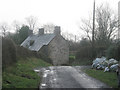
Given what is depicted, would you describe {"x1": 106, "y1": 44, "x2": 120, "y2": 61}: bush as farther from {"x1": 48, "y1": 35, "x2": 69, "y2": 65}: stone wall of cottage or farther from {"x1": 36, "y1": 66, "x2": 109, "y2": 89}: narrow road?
{"x1": 48, "y1": 35, "x2": 69, "y2": 65}: stone wall of cottage

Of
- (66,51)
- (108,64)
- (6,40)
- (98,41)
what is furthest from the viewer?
(66,51)

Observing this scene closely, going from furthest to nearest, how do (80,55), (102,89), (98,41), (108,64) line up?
(98,41) < (80,55) < (108,64) < (102,89)

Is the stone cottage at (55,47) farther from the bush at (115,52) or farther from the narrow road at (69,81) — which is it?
the narrow road at (69,81)

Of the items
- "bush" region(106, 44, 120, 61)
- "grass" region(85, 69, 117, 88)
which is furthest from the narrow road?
"bush" region(106, 44, 120, 61)

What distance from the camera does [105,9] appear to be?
137ft

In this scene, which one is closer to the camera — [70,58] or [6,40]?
[6,40]

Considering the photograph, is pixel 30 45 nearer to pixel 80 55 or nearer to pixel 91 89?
pixel 80 55

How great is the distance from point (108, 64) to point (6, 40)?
9252 millimetres

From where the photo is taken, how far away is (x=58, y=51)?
42688 millimetres

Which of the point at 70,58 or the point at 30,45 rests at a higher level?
the point at 30,45

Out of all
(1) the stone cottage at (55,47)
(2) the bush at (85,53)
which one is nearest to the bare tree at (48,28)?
(1) the stone cottage at (55,47)

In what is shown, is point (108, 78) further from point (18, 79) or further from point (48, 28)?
point (48, 28)

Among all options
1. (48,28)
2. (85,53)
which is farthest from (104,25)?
(48,28)

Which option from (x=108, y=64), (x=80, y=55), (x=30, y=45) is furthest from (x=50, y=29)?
(x=108, y=64)
